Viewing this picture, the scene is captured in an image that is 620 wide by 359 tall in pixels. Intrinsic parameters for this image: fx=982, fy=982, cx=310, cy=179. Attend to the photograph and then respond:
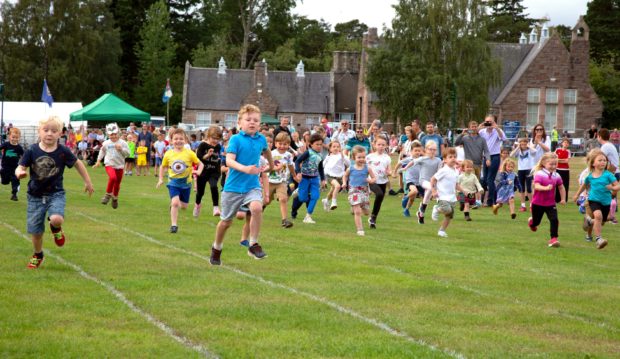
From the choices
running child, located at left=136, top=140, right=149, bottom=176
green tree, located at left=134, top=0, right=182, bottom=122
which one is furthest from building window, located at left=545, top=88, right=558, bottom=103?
running child, located at left=136, top=140, right=149, bottom=176

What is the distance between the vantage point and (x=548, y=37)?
7481 cm

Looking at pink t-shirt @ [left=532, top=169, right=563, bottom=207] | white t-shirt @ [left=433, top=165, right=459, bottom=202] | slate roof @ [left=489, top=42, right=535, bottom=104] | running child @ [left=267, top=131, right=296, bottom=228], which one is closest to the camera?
pink t-shirt @ [left=532, top=169, right=563, bottom=207]

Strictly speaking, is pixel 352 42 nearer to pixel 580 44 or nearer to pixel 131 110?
pixel 580 44

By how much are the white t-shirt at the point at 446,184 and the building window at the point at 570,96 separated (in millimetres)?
59802

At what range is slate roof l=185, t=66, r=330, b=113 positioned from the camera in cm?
8781

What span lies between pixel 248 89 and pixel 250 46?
16.4 m

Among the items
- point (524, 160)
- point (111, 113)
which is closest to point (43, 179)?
point (524, 160)

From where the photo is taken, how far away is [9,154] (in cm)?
2162

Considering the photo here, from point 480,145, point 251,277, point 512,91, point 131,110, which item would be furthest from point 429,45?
point 251,277

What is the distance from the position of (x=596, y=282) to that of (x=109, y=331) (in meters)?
6.13

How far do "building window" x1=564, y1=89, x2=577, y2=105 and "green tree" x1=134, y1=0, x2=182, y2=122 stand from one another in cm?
3742

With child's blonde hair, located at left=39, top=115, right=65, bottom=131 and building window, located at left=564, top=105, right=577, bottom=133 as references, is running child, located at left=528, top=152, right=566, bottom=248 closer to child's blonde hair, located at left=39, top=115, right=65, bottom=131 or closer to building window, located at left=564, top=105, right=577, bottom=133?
Answer: child's blonde hair, located at left=39, top=115, right=65, bottom=131

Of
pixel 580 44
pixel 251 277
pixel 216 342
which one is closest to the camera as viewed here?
pixel 216 342

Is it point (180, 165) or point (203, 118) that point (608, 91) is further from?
point (180, 165)
